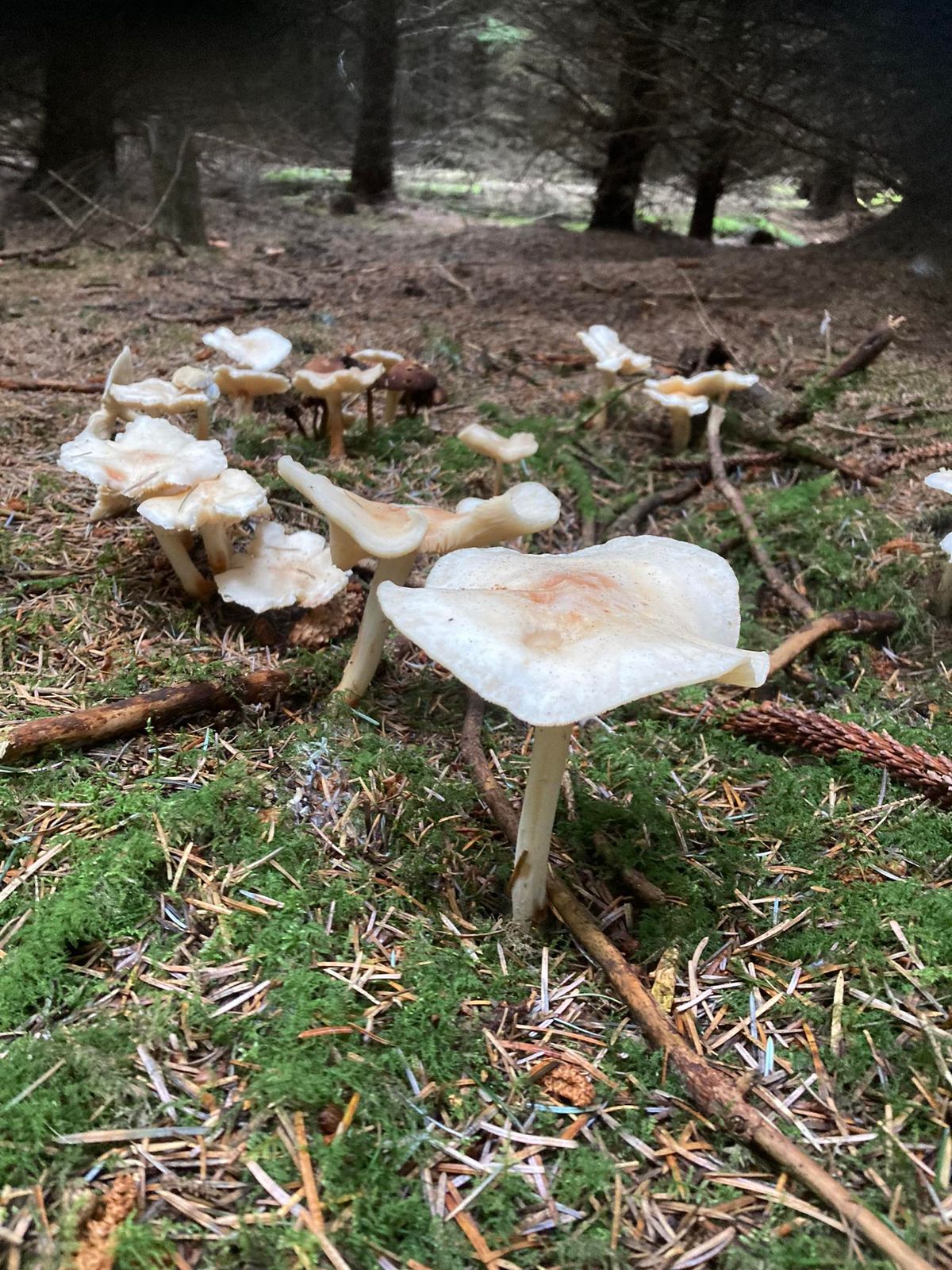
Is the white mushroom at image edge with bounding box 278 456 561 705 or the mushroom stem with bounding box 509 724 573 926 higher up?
the white mushroom at image edge with bounding box 278 456 561 705

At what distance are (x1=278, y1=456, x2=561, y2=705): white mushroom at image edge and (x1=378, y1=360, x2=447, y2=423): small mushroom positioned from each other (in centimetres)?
207

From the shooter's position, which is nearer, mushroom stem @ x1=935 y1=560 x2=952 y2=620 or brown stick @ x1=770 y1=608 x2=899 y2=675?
brown stick @ x1=770 y1=608 x2=899 y2=675

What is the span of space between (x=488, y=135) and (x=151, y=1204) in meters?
18.2

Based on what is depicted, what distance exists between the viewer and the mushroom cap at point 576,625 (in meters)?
1.75

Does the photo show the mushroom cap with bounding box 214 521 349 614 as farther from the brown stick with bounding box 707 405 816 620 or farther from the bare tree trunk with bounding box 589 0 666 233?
the bare tree trunk with bounding box 589 0 666 233

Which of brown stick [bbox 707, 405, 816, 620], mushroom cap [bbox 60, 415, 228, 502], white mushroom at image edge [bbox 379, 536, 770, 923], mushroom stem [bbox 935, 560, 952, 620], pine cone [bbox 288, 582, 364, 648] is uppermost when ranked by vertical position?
white mushroom at image edge [bbox 379, 536, 770, 923]

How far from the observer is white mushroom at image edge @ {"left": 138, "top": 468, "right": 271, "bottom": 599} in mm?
2965

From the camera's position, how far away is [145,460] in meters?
3.18

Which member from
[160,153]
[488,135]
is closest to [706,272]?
[160,153]

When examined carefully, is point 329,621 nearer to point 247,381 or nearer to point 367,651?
point 367,651

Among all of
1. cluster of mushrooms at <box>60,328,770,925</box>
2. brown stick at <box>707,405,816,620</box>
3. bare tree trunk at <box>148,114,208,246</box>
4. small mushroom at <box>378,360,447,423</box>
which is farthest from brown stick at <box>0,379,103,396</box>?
bare tree trunk at <box>148,114,208,246</box>

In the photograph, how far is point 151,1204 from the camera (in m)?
1.43

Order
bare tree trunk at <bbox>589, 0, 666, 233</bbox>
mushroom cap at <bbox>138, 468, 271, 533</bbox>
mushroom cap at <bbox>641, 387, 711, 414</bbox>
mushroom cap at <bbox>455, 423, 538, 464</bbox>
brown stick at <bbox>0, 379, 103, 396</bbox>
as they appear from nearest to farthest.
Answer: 1. mushroom cap at <bbox>138, 468, 271, 533</bbox>
2. mushroom cap at <bbox>455, 423, 538, 464</bbox>
3. mushroom cap at <bbox>641, 387, 711, 414</bbox>
4. brown stick at <bbox>0, 379, 103, 396</bbox>
5. bare tree trunk at <bbox>589, 0, 666, 233</bbox>

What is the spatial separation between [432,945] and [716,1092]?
2.50 feet
